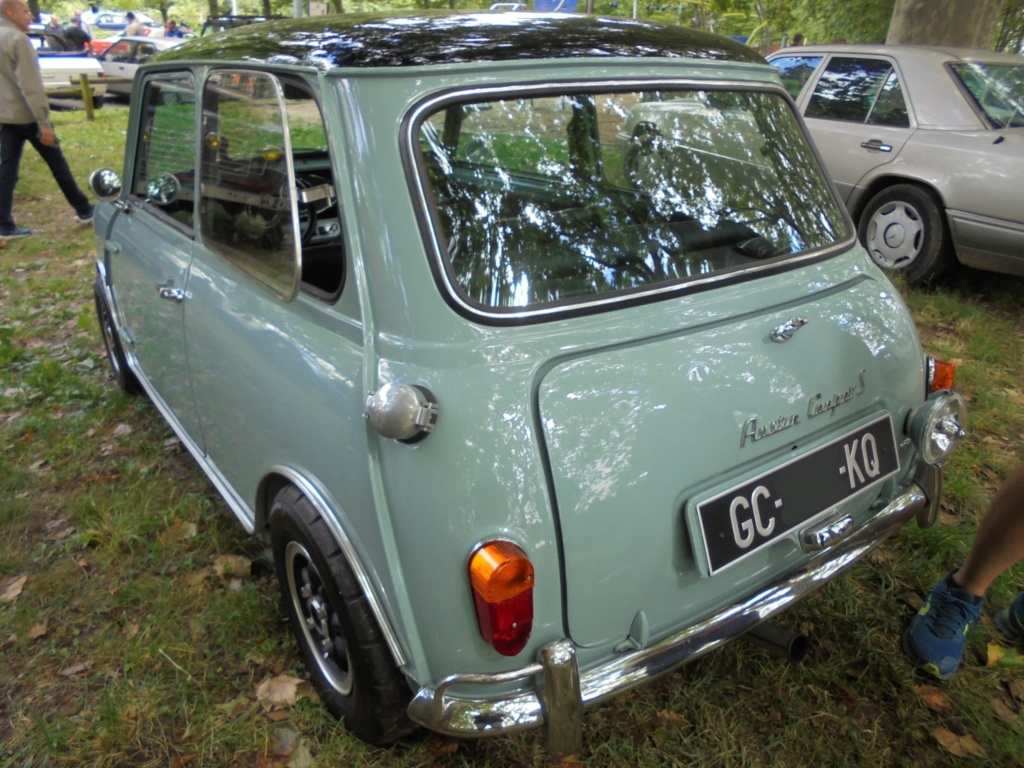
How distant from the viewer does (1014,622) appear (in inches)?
102

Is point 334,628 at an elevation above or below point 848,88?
below

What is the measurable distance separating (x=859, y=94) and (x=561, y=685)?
226 inches

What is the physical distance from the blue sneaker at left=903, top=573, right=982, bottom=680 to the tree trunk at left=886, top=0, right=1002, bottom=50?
256 inches

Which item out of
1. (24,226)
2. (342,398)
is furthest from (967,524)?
(24,226)

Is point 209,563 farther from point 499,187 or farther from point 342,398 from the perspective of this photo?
point 499,187

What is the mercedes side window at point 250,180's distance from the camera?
2141 mm

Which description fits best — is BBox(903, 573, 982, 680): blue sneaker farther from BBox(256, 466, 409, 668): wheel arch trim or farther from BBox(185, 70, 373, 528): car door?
BBox(185, 70, 373, 528): car door

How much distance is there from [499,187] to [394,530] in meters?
0.93

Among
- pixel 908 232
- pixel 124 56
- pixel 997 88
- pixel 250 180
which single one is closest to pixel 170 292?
pixel 250 180

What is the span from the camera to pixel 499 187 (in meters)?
2.02

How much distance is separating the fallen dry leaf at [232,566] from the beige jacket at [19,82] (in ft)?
18.9

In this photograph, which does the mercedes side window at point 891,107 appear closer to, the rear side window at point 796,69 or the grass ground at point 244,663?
the rear side window at point 796,69

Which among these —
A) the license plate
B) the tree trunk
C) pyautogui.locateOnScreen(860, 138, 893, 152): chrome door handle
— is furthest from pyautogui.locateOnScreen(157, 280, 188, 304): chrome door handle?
the tree trunk

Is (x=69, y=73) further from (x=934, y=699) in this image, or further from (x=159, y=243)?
(x=934, y=699)
